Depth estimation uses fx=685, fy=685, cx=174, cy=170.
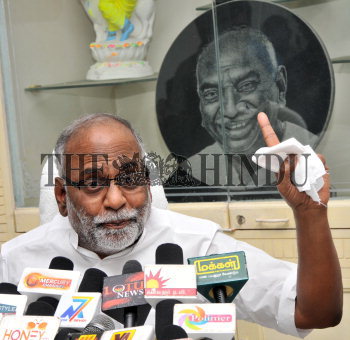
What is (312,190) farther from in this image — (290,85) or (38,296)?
(290,85)

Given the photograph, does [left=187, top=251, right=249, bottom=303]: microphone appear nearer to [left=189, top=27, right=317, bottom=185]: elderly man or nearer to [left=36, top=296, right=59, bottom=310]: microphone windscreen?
[left=36, top=296, right=59, bottom=310]: microphone windscreen

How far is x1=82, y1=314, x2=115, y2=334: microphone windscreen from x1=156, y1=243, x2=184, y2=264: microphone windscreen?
285 millimetres

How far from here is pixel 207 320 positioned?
3.69ft

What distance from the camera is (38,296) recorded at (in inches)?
53.5

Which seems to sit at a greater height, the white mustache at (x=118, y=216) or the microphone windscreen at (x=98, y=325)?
the white mustache at (x=118, y=216)

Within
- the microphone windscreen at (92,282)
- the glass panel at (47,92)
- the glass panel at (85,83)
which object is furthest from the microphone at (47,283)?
the glass panel at (85,83)

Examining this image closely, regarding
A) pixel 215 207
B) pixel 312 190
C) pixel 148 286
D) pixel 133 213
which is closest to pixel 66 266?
pixel 133 213

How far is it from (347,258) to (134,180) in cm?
122

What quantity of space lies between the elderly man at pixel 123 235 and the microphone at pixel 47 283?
0.26m

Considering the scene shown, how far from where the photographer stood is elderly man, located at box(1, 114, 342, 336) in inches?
57.7

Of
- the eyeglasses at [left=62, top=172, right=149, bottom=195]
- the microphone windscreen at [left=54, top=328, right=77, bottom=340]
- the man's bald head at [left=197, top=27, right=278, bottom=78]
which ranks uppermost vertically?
the man's bald head at [left=197, top=27, right=278, bottom=78]

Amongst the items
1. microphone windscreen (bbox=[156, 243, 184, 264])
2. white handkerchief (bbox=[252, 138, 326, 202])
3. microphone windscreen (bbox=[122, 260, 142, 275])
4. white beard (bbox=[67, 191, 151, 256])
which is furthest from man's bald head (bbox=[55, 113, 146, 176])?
white handkerchief (bbox=[252, 138, 326, 202])

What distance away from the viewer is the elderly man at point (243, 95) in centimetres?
266

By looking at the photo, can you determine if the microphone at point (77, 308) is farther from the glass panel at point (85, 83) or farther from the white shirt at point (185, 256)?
the glass panel at point (85, 83)
